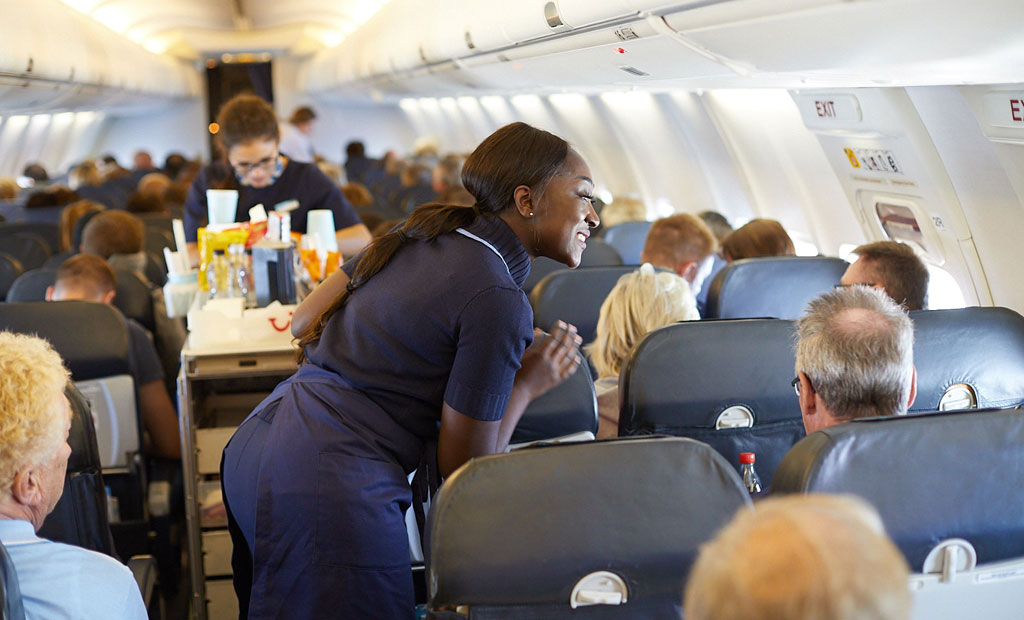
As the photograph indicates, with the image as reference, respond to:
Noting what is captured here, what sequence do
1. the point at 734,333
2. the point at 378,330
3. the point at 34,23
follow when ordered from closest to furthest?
1. the point at 378,330
2. the point at 734,333
3. the point at 34,23

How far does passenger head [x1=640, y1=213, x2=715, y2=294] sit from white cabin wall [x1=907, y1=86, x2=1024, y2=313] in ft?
3.49

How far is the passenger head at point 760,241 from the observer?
4734mm

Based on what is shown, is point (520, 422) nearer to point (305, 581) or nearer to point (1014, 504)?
point (305, 581)

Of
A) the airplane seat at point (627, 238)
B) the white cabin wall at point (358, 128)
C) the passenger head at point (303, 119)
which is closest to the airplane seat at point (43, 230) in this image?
the passenger head at point (303, 119)

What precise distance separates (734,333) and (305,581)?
123 cm

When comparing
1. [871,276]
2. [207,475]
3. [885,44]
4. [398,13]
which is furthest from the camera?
[398,13]

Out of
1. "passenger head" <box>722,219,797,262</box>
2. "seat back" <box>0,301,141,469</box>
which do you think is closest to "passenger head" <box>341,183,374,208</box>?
"passenger head" <box>722,219,797,262</box>

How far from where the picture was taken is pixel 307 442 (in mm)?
2309

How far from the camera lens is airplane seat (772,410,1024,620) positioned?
1700 millimetres

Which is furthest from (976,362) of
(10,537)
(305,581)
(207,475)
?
(207,475)

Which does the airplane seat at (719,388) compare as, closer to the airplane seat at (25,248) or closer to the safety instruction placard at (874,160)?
the safety instruction placard at (874,160)

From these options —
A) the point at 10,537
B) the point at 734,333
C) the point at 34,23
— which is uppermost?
the point at 34,23

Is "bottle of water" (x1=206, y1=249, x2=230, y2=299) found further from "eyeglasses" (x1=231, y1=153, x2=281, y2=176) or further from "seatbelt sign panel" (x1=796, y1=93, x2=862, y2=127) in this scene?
"seatbelt sign panel" (x1=796, y1=93, x2=862, y2=127)

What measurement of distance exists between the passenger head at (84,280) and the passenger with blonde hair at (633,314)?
2.25 metres
